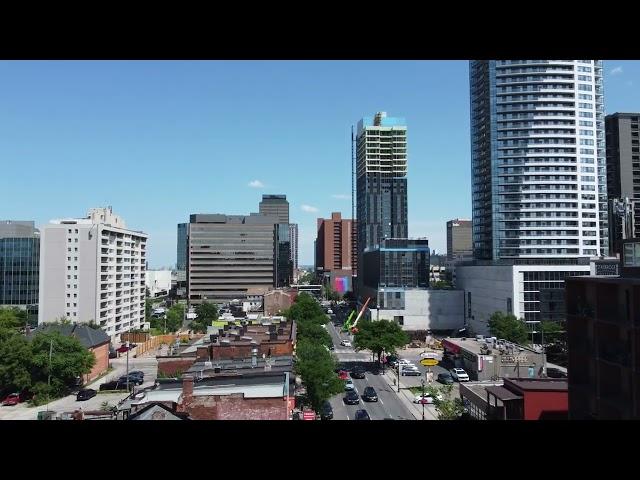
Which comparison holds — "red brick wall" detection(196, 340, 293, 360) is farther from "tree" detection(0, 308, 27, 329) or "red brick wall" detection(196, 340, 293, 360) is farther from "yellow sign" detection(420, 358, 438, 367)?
"tree" detection(0, 308, 27, 329)

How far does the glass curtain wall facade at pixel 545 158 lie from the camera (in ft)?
112

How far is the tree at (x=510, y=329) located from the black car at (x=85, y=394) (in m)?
20.7

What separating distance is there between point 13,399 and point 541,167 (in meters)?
Result: 34.0

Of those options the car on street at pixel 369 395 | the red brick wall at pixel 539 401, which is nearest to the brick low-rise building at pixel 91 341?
the car on street at pixel 369 395

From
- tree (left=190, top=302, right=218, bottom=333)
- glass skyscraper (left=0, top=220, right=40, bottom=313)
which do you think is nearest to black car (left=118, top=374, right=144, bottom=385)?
tree (left=190, top=302, right=218, bottom=333)

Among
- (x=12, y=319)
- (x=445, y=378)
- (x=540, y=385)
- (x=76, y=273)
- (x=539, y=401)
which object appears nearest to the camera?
(x=539, y=401)

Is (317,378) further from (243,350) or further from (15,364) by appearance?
(15,364)

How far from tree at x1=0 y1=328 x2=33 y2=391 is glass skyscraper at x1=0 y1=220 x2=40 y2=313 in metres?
18.7

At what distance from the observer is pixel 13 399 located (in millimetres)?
Answer: 17844

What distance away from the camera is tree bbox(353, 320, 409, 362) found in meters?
22.7

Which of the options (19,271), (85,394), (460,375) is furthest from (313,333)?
(19,271)
